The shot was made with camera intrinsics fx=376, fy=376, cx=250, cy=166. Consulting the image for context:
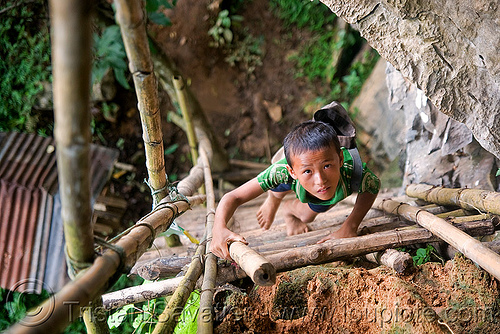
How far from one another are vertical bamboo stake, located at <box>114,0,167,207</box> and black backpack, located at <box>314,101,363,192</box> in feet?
3.70

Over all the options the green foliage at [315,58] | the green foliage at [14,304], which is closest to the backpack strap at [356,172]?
the green foliage at [14,304]

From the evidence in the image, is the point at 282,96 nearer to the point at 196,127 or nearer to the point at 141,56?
the point at 196,127

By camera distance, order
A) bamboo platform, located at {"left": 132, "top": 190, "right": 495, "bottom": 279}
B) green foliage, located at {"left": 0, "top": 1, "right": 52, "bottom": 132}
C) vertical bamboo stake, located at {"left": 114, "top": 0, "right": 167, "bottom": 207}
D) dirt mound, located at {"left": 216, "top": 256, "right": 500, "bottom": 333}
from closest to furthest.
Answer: vertical bamboo stake, located at {"left": 114, "top": 0, "right": 167, "bottom": 207}, dirt mound, located at {"left": 216, "top": 256, "right": 500, "bottom": 333}, bamboo platform, located at {"left": 132, "top": 190, "right": 495, "bottom": 279}, green foliage, located at {"left": 0, "top": 1, "right": 52, "bottom": 132}

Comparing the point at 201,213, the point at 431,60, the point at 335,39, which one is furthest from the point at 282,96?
the point at 431,60

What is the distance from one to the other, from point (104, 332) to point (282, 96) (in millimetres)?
5453

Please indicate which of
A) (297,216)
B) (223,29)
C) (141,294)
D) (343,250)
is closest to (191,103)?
(297,216)

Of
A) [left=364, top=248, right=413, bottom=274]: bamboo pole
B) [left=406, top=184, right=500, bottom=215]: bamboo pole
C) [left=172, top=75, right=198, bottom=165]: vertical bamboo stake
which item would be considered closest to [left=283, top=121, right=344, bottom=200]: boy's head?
[left=364, top=248, right=413, bottom=274]: bamboo pole

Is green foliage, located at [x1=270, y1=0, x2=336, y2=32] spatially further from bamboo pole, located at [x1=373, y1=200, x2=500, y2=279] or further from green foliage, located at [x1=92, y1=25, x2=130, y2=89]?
bamboo pole, located at [x1=373, y1=200, x2=500, y2=279]

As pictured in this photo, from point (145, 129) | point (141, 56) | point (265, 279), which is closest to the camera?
point (265, 279)

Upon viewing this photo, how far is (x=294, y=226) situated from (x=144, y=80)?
1.69 m

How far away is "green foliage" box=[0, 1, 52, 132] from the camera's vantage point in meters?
5.38

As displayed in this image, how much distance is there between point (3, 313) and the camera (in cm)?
436

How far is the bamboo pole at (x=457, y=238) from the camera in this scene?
1679mm

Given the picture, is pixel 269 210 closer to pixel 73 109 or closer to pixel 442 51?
pixel 442 51
